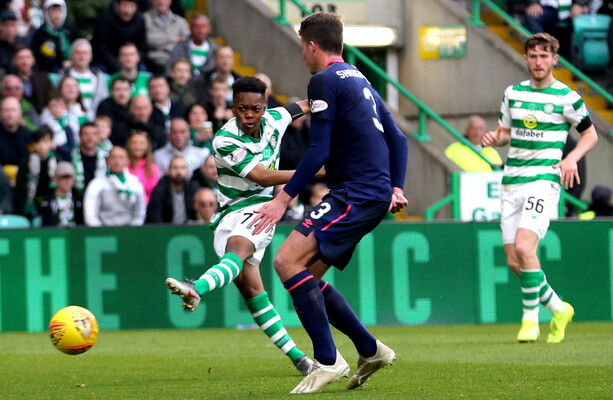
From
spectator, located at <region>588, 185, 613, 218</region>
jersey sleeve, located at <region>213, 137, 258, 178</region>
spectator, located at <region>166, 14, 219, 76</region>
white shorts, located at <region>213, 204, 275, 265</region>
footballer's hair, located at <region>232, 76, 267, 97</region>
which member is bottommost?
spectator, located at <region>588, 185, 613, 218</region>

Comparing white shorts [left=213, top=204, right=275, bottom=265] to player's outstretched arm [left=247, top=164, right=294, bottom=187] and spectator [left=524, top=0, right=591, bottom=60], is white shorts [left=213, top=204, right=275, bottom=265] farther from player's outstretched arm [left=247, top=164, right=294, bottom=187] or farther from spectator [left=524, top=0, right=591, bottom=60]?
spectator [left=524, top=0, right=591, bottom=60]

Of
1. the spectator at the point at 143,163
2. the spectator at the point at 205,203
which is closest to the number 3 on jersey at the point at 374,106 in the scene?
the spectator at the point at 205,203

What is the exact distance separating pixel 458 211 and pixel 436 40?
562 centimetres

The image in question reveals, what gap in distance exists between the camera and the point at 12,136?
15.1 m

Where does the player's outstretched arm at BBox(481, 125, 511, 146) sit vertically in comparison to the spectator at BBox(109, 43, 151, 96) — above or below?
below

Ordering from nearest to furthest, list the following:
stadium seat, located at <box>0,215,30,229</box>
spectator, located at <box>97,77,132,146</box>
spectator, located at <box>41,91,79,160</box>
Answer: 1. stadium seat, located at <box>0,215,30,229</box>
2. spectator, located at <box>41,91,79,160</box>
3. spectator, located at <box>97,77,132,146</box>

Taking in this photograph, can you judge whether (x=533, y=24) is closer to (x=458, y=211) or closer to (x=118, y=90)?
(x=458, y=211)

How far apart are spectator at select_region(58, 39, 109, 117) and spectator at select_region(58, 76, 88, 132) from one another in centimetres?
26

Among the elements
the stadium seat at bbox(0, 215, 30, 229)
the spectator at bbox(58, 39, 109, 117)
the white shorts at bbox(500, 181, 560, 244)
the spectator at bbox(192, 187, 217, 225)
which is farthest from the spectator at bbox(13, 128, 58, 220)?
the white shorts at bbox(500, 181, 560, 244)

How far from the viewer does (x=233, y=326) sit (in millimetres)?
13992

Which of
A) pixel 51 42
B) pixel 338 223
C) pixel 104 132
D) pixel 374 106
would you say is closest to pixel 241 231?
pixel 338 223

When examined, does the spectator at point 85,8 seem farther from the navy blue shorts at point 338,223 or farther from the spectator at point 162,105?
the navy blue shorts at point 338,223

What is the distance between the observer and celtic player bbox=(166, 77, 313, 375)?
27.6 feet

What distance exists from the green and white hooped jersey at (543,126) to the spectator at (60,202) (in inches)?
→ 225
